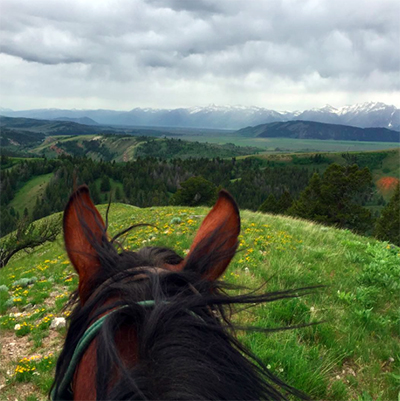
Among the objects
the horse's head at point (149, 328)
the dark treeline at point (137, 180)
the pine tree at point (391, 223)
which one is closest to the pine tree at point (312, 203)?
the pine tree at point (391, 223)

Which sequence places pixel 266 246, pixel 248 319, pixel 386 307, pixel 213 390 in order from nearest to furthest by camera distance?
pixel 213 390 < pixel 248 319 < pixel 386 307 < pixel 266 246

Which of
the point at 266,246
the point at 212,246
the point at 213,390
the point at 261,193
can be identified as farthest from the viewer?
the point at 261,193

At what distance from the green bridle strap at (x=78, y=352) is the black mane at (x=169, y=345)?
0.03 meters

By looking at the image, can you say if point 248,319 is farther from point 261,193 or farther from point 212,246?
point 261,193

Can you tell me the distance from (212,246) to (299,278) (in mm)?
4339

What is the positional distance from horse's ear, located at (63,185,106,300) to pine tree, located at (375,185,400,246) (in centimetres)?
3533

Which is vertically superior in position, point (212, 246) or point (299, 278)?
point (212, 246)

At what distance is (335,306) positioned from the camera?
447 centimetres

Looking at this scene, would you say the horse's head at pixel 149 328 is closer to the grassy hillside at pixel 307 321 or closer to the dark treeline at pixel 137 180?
the grassy hillside at pixel 307 321

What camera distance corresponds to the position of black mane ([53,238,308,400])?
39.7 inches

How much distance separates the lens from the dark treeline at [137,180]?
367 feet

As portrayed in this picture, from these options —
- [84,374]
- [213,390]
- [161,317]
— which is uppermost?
[161,317]

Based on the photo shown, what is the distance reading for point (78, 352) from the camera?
132cm

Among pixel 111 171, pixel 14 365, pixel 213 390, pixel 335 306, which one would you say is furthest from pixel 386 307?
pixel 111 171
